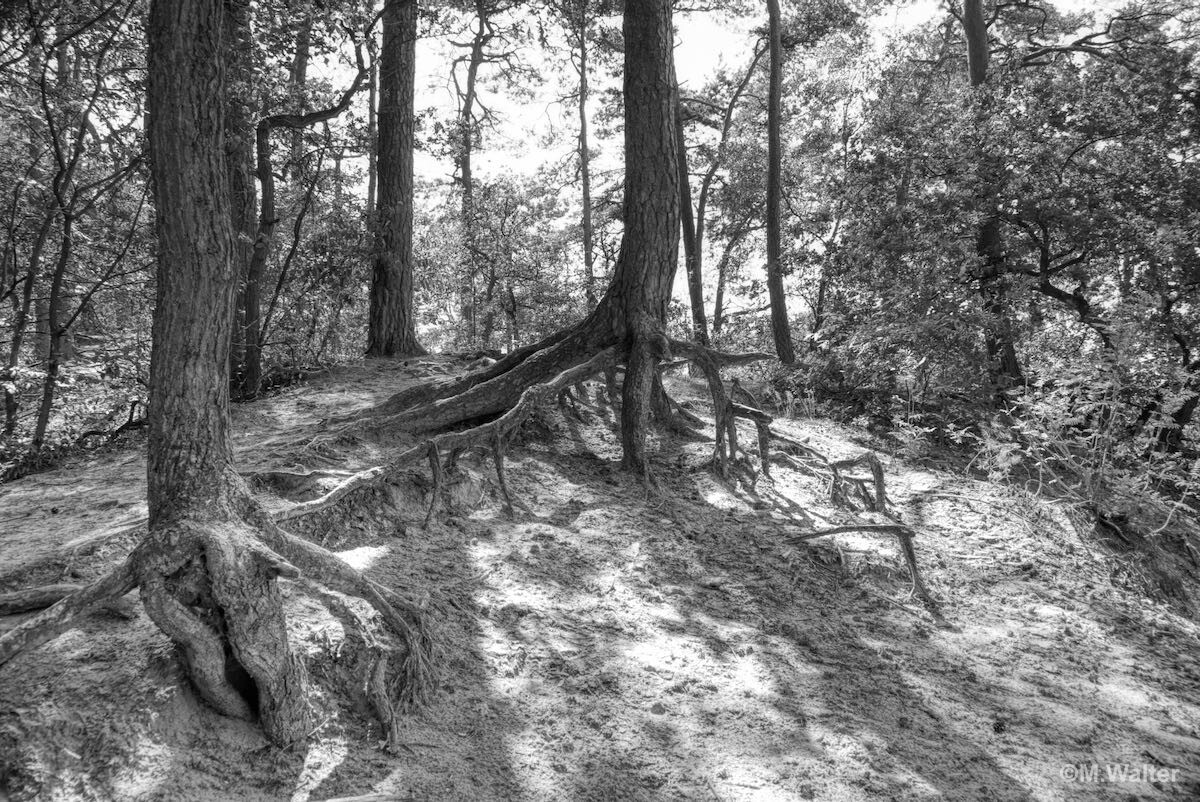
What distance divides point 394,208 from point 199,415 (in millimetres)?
7703

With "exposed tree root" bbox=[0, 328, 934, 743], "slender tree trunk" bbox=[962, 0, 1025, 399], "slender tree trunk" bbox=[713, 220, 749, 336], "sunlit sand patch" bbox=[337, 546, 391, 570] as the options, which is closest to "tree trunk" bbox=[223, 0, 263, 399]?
"sunlit sand patch" bbox=[337, 546, 391, 570]

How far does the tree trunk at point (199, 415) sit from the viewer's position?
2852mm

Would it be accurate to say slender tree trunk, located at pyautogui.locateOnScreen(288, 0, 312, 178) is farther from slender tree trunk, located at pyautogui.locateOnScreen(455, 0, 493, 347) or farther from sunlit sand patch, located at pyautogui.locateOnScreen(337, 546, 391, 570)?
sunlit sand patch, located at pyautogui.locateOnScreen(337, 546, 391, 570)

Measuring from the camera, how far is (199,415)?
3045 mm

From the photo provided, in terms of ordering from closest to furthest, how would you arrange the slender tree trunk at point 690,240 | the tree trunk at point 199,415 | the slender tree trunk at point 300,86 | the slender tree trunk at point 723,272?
1. the tree trunk at point 199,415
2. the slender tree trunk at point 300,86
3. the slender tree trunk at point 690,240
4. the slender tree trunk at point 723,272

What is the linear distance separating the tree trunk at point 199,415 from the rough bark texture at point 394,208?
7.26 m

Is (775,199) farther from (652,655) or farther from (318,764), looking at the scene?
(318,764)

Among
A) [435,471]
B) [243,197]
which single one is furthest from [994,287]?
[243,197]

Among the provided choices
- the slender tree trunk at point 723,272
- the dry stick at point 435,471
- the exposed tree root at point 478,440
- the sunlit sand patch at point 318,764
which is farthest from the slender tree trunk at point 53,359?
the slender tree trunk at point 723,272

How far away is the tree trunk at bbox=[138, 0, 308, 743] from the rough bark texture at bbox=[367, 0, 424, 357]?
23.8 ft

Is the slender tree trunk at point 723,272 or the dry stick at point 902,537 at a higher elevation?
the slender tree trunk at point 723,272

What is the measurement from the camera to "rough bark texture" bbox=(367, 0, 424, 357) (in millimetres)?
10172

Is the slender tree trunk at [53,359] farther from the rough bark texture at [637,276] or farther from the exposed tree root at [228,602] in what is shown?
the exposed tree root at [228,602]

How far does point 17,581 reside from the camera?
3.35 m
